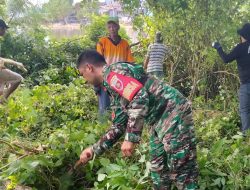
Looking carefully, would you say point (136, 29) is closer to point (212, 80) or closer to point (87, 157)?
point (212, 80)

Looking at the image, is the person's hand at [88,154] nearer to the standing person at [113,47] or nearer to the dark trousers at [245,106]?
the dark trousers at [245,106]

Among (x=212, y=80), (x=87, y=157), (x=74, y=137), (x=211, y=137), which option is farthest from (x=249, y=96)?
(x=87, y=157)

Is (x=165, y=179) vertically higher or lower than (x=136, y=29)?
lower

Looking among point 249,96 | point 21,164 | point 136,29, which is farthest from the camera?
point 136,29

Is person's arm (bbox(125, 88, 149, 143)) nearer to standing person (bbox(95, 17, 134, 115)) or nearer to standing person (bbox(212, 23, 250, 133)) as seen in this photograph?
standing person (bbox(212, 23, 250, 133))

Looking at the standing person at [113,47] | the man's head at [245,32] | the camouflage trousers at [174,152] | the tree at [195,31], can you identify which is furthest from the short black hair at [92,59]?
the standing person at [113,47]

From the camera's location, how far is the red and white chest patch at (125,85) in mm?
2678

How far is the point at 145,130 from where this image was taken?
4340 millimetres

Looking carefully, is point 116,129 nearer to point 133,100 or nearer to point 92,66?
point 133,100

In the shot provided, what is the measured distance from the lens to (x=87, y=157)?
3.05 m

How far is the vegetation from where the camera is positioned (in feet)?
11.4

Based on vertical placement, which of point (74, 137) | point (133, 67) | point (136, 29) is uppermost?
point (136, 29)

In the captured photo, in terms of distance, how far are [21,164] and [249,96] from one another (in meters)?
3.15

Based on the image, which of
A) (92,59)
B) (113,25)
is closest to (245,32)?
(113,25)
